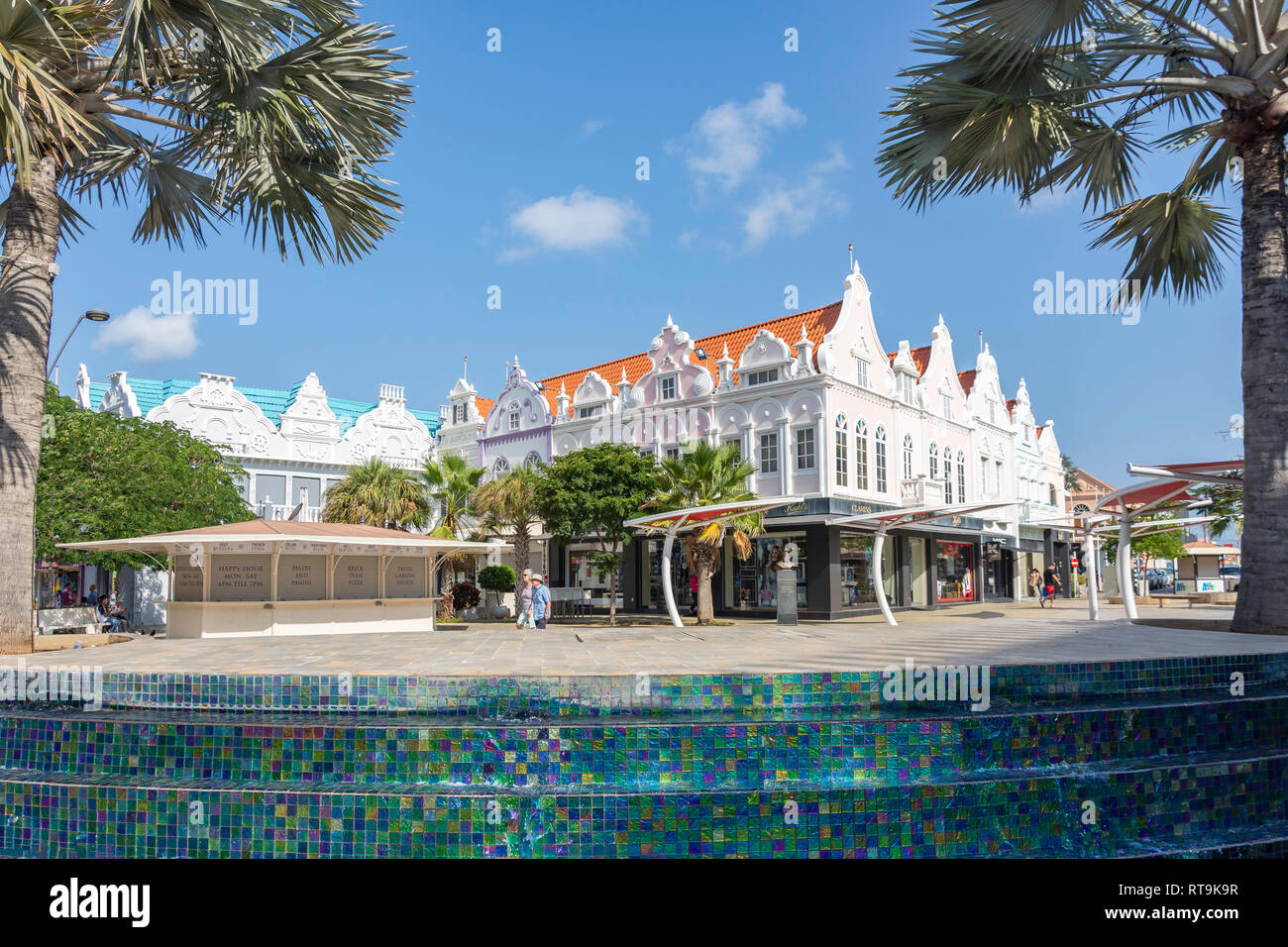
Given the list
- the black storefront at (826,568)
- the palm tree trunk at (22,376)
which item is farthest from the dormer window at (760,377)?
the palm tree trunk at (22,376)

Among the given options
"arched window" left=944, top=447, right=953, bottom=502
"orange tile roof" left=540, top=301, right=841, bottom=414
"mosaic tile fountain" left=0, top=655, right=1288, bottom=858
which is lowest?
"mosaic tile fountain" left=0, top=655, right=1288, bottom=858

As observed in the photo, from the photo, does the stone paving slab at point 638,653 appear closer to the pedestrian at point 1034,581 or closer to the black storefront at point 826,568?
the black storefront at point 826,568

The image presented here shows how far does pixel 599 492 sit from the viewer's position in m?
24.0

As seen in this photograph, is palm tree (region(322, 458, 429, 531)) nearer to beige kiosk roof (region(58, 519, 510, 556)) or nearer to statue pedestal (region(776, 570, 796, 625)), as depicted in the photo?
beige kiosk roof (region(58, 519, 510, 556))

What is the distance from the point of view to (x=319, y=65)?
10086 mm

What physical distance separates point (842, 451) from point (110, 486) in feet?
68.3

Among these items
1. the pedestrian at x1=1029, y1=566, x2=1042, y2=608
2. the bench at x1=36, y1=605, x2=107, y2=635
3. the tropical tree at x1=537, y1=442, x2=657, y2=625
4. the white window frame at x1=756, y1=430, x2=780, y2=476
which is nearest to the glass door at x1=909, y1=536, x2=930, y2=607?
the white window frame at x1=756, y1=430, x2=780, y2=476

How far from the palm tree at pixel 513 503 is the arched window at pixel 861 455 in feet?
33.3

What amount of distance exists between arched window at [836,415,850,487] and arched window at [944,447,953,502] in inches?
303

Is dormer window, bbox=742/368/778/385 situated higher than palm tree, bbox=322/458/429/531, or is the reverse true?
dormer window, bbox=742/368/778/385

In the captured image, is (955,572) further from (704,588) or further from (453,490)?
(453,490)

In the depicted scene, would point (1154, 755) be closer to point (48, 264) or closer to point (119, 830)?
point (119, 830)

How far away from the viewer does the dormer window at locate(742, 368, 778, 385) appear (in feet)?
88.6

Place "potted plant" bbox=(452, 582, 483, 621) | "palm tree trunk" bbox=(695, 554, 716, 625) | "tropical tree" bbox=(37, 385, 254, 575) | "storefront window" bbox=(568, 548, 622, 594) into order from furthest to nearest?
1. "storefront window" bbox=(568, 548, 622, 594)
2. "potted plant" bbox=(452, 582, 483, 621)
3. "palm tree trunk" bbox=(695, 554, 716, 625)
4. "tropical tree" bbox=(37, 385, 254, 575)
